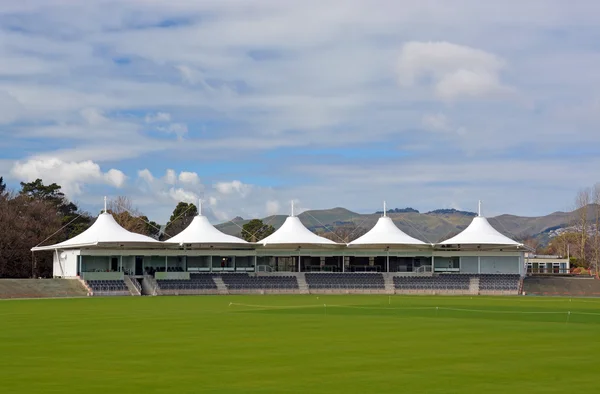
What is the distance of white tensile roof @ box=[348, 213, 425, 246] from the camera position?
90.2 m

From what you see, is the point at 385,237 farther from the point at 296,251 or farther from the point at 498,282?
the point at 498,282

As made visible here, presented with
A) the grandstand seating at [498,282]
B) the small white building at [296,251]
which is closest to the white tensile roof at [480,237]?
the grandstand seating at [498,282]

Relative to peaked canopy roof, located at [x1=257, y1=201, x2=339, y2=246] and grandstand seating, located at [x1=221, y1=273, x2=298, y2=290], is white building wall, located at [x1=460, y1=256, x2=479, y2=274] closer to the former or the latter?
peaked canopy roof, located at [x1=257, y1=201, x2=339, y2=246]

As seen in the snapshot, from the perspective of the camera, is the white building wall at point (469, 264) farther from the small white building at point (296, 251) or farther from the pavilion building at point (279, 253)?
the small white building at point (296, 251)

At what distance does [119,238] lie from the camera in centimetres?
8294

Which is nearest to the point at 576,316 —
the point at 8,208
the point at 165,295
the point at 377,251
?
the point at 165,295

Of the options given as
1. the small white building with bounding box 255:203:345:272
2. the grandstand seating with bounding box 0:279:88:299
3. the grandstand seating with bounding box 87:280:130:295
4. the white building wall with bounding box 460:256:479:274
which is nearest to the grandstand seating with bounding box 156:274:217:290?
the grandstand seating with bounding box 87:280:130:295

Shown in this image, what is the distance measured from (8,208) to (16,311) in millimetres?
53997

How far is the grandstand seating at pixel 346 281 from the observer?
86438 millimetres

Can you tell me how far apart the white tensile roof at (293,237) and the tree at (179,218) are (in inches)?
1911

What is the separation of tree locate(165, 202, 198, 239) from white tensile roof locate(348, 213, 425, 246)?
171 ft

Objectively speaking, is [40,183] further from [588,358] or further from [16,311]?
[588,358]

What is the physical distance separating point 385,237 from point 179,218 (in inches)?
2318

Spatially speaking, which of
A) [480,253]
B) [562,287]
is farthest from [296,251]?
[562,287]
